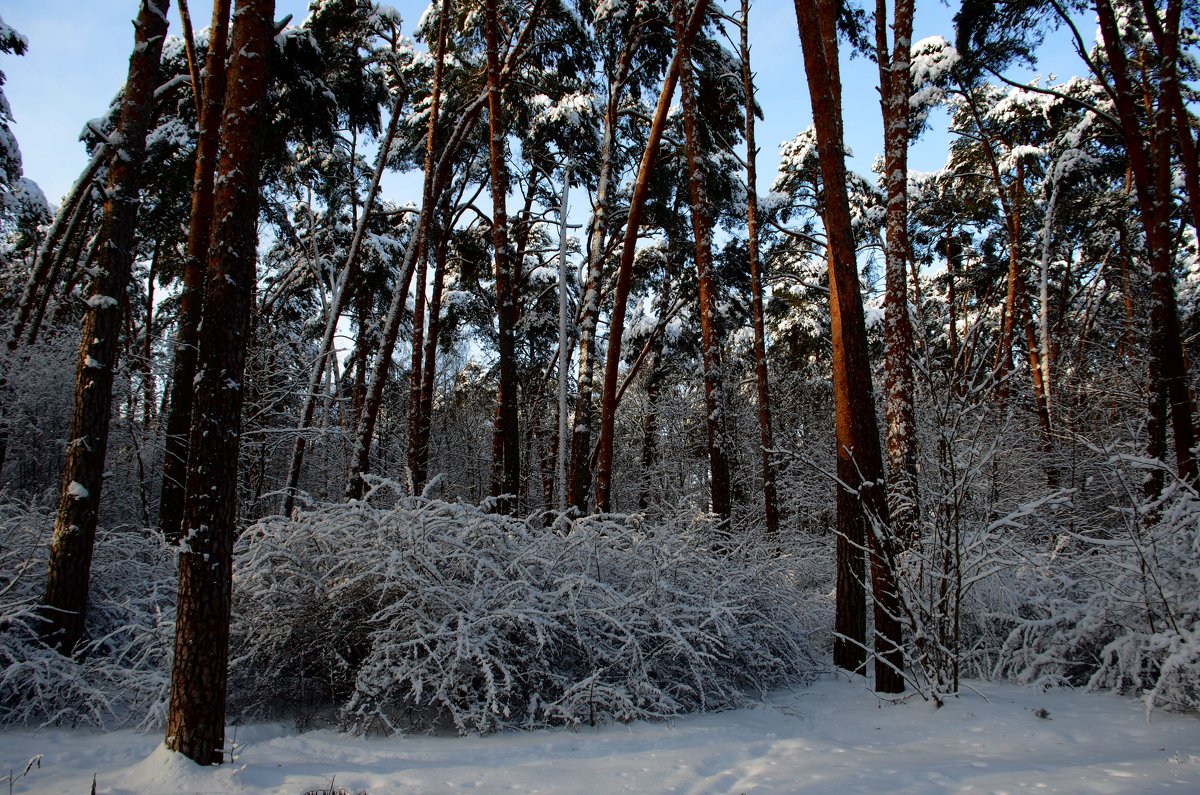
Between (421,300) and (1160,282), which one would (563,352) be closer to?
(421,300)

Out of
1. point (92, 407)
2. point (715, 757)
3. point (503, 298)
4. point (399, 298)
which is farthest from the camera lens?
point (399, 298)

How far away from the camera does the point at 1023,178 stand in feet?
57.8

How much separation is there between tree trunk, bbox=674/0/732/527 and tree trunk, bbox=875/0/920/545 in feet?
11.0

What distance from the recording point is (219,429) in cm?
354

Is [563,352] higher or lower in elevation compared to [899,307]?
higher

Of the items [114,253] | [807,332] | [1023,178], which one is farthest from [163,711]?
[1023,178]

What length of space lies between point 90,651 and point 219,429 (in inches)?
120

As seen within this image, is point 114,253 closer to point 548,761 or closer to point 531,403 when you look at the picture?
point 548,761

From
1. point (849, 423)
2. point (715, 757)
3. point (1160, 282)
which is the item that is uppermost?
point (1160, 282)

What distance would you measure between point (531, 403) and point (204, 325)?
19043 mm

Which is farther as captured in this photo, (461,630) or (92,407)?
(92,407)

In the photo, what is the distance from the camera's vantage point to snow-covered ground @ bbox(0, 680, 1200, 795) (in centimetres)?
321

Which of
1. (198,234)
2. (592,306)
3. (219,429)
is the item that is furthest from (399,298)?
(219,429)

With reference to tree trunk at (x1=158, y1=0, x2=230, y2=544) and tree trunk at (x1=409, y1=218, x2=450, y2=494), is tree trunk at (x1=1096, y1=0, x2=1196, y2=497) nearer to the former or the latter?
tree trunk at (x1=158, y1=0, x2=230, y2=544)
